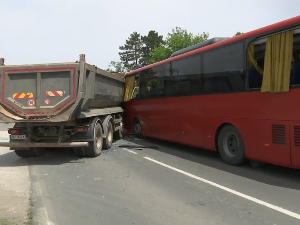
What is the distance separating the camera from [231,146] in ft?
25.7

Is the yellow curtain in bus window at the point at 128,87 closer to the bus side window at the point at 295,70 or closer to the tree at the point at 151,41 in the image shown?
the bus side window at the point at 295,70

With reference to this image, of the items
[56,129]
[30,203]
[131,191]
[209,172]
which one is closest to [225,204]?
[131,191]

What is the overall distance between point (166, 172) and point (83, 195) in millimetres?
2288

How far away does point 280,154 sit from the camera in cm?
631

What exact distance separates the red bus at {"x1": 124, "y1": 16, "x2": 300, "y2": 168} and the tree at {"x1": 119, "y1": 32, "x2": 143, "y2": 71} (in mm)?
57598

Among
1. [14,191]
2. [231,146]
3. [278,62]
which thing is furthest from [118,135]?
[278,62]

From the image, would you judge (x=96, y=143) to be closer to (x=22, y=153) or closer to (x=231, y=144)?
(x=22, y=153)

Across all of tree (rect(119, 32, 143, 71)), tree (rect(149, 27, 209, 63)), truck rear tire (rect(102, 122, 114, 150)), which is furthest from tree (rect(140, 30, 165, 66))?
truck rear tire (rect(102, 122, 114, 150))

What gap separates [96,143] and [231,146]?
12.9 feet

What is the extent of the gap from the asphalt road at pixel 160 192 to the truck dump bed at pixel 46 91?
54.8 inches

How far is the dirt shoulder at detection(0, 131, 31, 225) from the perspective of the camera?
14.8ft

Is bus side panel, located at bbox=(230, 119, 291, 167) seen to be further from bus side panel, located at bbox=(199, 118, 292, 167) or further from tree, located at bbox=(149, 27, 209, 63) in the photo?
tree, located at bbox=(149, 27, 209, 63)

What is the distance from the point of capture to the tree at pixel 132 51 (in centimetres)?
6750

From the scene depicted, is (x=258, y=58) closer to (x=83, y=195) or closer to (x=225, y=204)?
(x=225, y=204)
